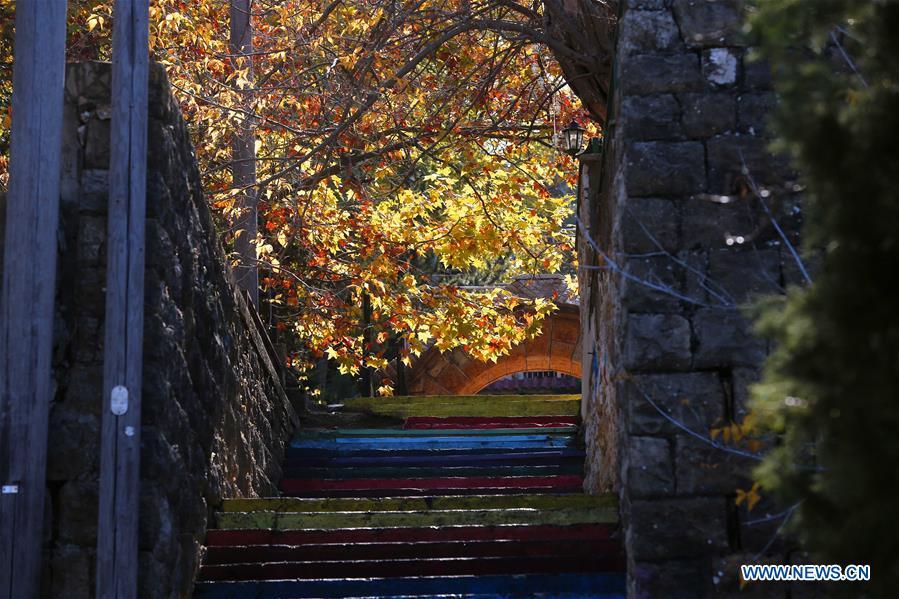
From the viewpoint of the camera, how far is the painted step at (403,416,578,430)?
9.39 meters

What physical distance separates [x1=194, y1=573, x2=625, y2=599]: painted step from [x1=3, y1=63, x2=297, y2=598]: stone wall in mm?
233

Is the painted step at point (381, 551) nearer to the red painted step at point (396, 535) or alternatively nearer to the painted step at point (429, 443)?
the red painted step at point (396, 535)

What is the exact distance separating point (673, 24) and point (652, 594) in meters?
2.43

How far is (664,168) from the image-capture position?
5.29 meters

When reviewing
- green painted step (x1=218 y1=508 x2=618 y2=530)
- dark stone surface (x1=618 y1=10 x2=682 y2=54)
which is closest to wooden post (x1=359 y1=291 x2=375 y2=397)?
green painted step (x1=218 y1=508 x2=618 y2=530)

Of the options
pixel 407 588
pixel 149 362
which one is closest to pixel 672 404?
pixel 407 588

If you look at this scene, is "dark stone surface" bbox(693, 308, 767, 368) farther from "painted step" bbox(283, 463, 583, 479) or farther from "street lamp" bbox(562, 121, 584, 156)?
"street lamp" bbox(562, 121, 584, 156)

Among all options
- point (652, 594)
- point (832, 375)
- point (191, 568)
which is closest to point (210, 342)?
point (191, 568)

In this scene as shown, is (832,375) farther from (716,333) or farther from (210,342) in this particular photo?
(210,342)

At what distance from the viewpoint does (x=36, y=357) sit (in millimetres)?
4816

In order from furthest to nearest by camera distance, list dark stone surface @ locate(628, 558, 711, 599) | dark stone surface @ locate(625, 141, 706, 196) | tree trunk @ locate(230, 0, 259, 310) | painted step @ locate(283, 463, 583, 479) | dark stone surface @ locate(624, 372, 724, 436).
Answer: tree trunk @ locate(230, 0, 259, 310) < painted step @ locate(283, 463, 583, 479) < dark stone surface @ locate(625, 141, 706, 196) < dark stone surface @ locate(624, 372, 724, 436) < dark stone surface @ locate(628, 558, 711, 599)

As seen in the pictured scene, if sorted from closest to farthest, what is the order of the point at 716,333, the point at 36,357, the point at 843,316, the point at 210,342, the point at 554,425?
the point at 843,316
the point at 36,357
the point at 716,333
the point at 210,342
the point at 554,425

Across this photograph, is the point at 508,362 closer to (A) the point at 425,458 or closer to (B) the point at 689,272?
(A) the point at 425,458

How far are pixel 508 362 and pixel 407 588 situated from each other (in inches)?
454
